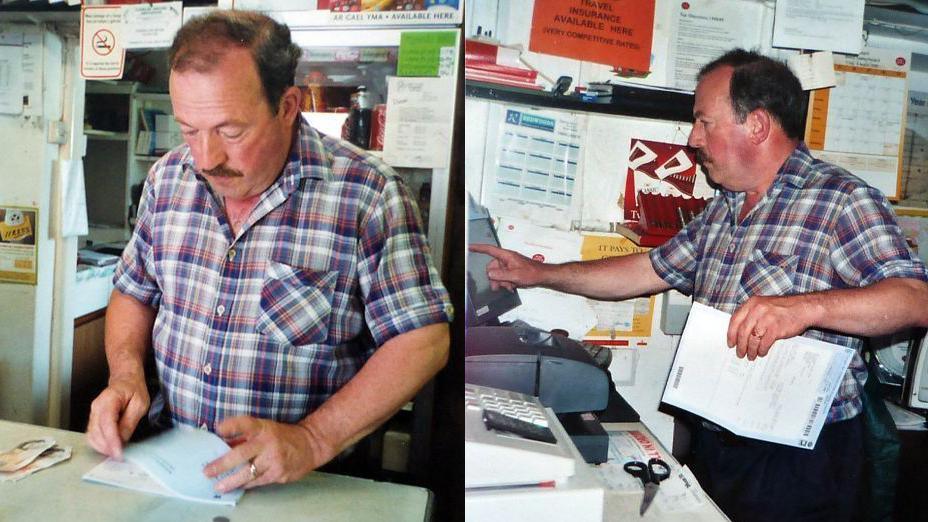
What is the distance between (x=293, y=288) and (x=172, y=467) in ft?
1.13

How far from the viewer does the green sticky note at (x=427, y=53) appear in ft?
3.67

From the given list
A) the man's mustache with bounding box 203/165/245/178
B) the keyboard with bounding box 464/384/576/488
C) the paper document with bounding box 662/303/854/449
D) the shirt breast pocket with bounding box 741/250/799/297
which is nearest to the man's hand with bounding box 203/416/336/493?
the keyboard with bounding box 464/384/576/488

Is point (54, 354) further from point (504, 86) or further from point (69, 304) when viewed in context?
point (504, 86)

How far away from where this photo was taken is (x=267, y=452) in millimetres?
1044

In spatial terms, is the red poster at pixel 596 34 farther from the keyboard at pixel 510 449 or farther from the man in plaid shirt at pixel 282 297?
the keyboard at pixel 510 449

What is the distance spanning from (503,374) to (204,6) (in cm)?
85

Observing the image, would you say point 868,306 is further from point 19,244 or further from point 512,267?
point 19,244

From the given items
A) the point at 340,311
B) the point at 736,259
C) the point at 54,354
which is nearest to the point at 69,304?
the point at 54,354

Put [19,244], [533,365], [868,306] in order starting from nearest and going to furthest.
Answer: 1. [868,306]
2. [533,365]
3. [19,244]

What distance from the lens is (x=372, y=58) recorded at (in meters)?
1.12

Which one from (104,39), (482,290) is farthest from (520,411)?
(104,39)

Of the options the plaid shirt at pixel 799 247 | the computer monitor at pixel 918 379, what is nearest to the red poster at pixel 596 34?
the plaid shirt at pixel 799 247

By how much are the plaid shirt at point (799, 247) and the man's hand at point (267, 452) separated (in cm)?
66

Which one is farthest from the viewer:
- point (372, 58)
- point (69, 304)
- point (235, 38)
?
point (69, 304)
